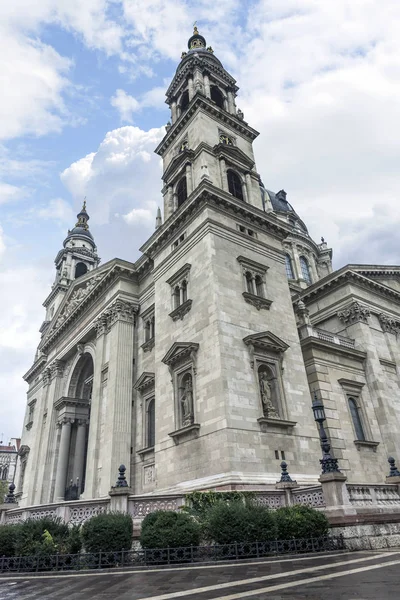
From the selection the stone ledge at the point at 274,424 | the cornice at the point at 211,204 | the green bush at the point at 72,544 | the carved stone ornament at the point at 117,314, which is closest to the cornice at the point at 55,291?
the carved stone ornament at the point at 117,314

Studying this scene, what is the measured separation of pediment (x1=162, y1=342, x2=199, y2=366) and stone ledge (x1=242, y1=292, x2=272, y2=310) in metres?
3.95

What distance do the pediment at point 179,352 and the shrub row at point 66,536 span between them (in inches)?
385

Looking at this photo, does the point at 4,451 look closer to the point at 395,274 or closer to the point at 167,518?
the point at 395,274

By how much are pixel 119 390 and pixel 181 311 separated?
663cm

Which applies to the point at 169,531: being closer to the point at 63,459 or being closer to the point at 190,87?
the point at 63,459

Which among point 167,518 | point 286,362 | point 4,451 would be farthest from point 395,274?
point 4,451

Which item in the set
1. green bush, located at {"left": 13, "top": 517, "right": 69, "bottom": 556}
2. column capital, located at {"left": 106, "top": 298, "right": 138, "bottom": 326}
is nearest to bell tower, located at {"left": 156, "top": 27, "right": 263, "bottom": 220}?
column capital, located at {"left": 106, "top": 298, "right": 138, "bottom": 326}

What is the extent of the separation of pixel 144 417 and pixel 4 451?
8527 cm

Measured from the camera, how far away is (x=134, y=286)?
30.5 meters

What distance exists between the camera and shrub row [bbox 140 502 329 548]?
11055 millimetres

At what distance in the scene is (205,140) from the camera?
95.3ft

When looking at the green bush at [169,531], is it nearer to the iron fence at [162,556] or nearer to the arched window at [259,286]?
the iron fence at [162,556]

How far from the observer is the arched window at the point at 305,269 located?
54.0 meters

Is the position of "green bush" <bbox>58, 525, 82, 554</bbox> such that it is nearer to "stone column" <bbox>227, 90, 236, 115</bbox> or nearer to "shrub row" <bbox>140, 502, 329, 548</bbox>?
"shrub row" <bbox>140, 502, 329, 548</bbox>
